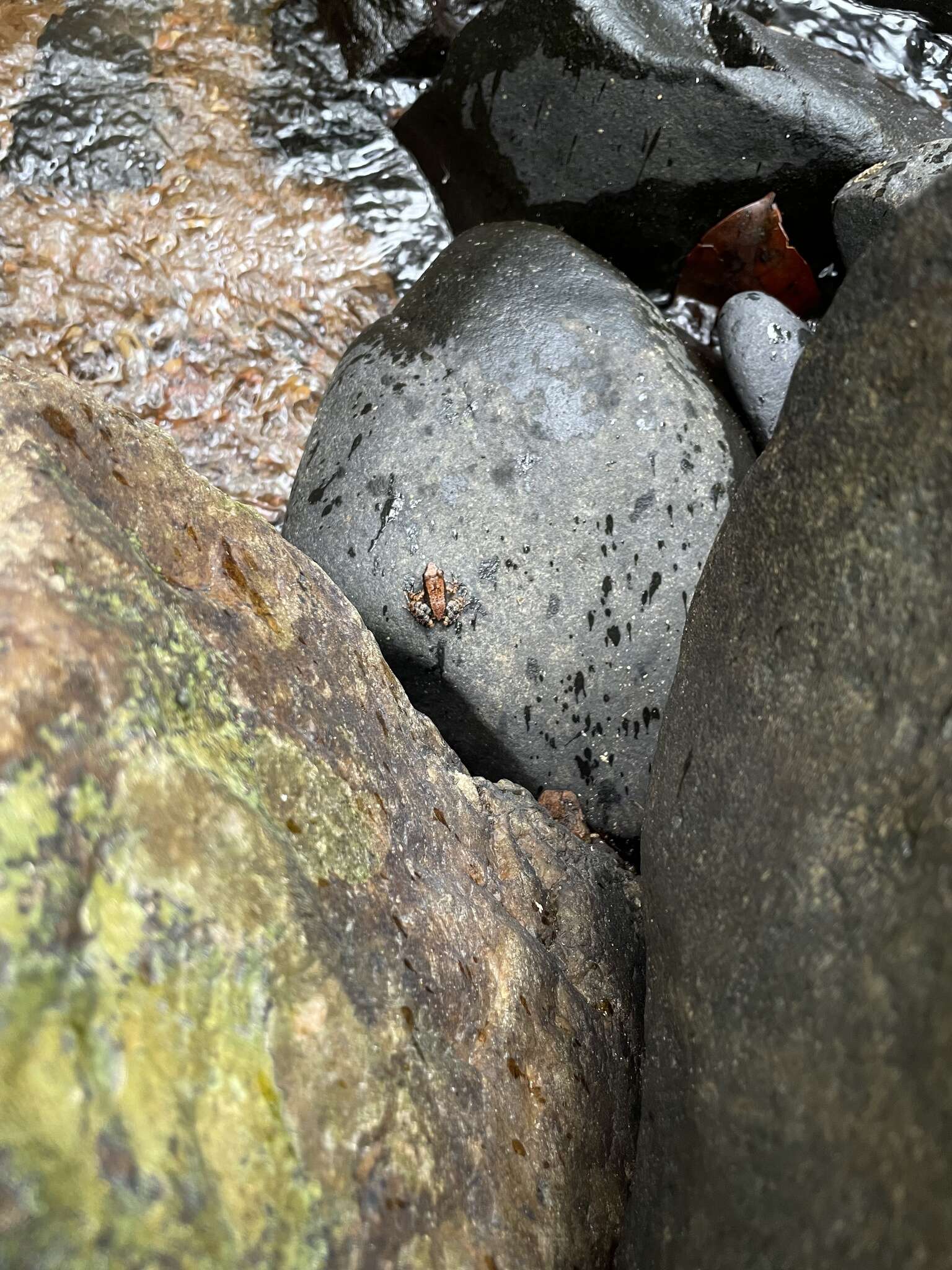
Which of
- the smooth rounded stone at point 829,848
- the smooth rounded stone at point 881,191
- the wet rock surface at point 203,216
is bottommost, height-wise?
the wet rock surface at point 203,216

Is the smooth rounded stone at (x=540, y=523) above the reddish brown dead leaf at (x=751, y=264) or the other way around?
the other way around

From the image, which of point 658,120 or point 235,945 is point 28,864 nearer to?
point 235,945

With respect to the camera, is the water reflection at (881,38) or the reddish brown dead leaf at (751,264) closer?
the reddish brown dead leaf at (751,264)

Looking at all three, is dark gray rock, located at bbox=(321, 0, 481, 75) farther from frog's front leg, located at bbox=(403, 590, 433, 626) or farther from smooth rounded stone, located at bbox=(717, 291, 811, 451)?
frog's front leg, located at bbox=(403, 590, 433, 626)

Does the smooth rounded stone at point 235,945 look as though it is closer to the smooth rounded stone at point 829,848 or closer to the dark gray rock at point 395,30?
the smooth rounded stone at point 829,848

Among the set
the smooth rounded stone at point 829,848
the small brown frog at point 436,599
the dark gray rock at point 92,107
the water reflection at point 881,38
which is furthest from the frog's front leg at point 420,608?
the water reflection at point 881,38

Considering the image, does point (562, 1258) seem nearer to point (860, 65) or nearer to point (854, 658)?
point (854, 658)

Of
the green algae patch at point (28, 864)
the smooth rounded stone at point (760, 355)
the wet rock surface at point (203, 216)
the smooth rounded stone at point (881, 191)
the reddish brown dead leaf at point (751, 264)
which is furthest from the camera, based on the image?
the wet rock surface at point (203, 216)
